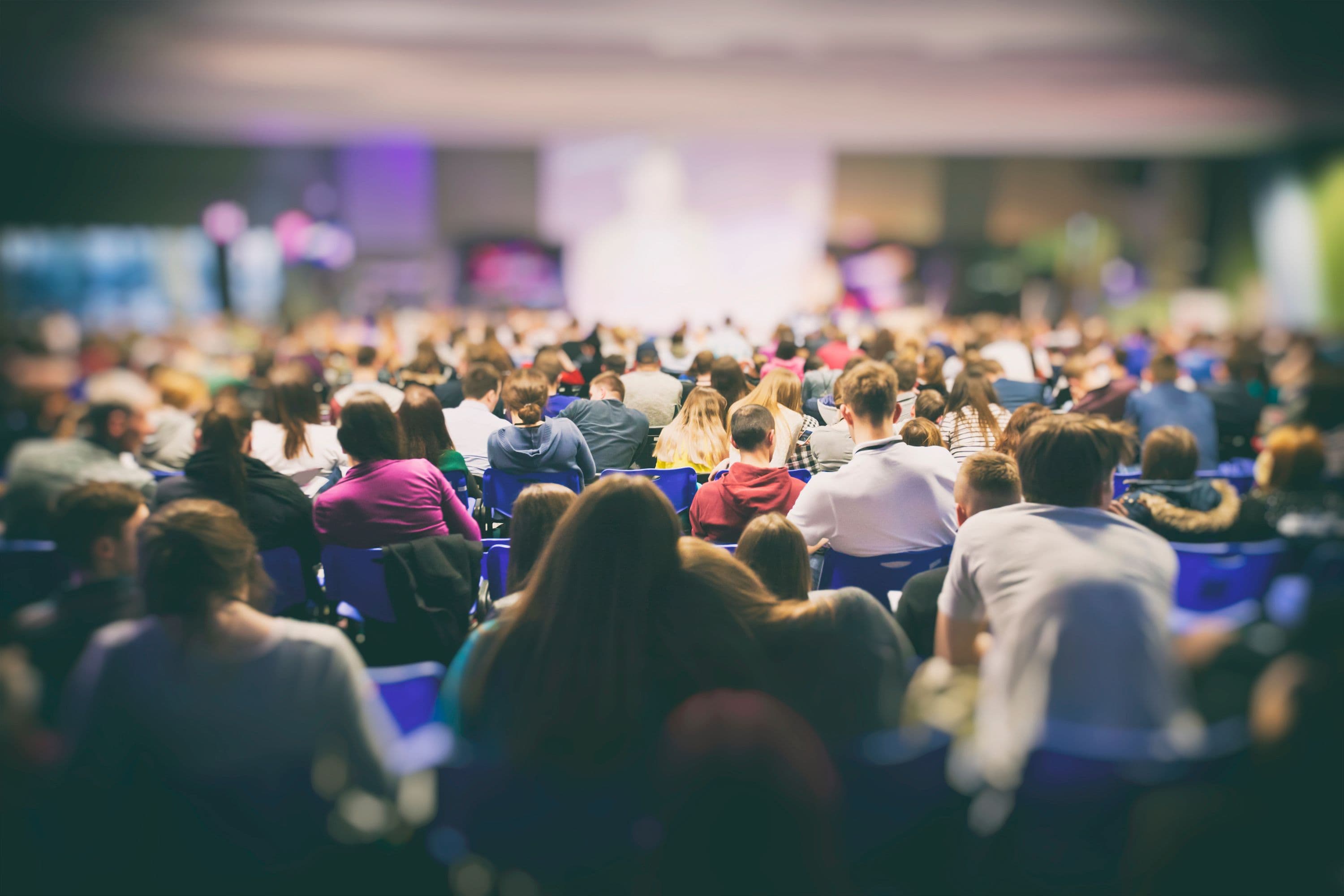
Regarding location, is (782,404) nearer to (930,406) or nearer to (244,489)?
(930,406)

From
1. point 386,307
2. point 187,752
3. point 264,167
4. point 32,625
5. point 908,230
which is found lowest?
point 187,752

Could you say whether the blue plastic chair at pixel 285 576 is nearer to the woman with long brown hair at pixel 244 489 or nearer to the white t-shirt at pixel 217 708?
the woman with long brown hair at pixel 244 489

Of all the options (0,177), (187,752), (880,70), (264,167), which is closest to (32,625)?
(187,752)

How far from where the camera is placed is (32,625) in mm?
1786

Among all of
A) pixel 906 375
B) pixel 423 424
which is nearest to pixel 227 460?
pixel 423 424

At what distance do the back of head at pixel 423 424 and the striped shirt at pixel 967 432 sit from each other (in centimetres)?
233

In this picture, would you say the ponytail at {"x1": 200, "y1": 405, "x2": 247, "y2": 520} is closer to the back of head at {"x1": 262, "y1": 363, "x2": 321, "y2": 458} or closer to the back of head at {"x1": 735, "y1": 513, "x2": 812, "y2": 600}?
the back of head at {"x1": 262, "y1": 363, "x2": 321, "y2": 458}

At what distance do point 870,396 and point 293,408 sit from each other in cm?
277

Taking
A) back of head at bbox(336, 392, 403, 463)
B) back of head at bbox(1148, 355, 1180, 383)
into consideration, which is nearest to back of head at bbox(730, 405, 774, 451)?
back of head at bbox(336, 392, 403, 463)

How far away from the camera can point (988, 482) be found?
249 cm

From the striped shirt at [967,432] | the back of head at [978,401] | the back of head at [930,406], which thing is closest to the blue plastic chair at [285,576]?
the striped shirt at [967,432]

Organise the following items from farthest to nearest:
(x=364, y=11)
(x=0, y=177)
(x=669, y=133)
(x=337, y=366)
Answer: (x=669, y=133), (x=0, y=177), (x=364, y=11), (x=337, y=366)

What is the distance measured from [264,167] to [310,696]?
68.0ft

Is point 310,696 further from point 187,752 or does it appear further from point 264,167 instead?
point 264,167
